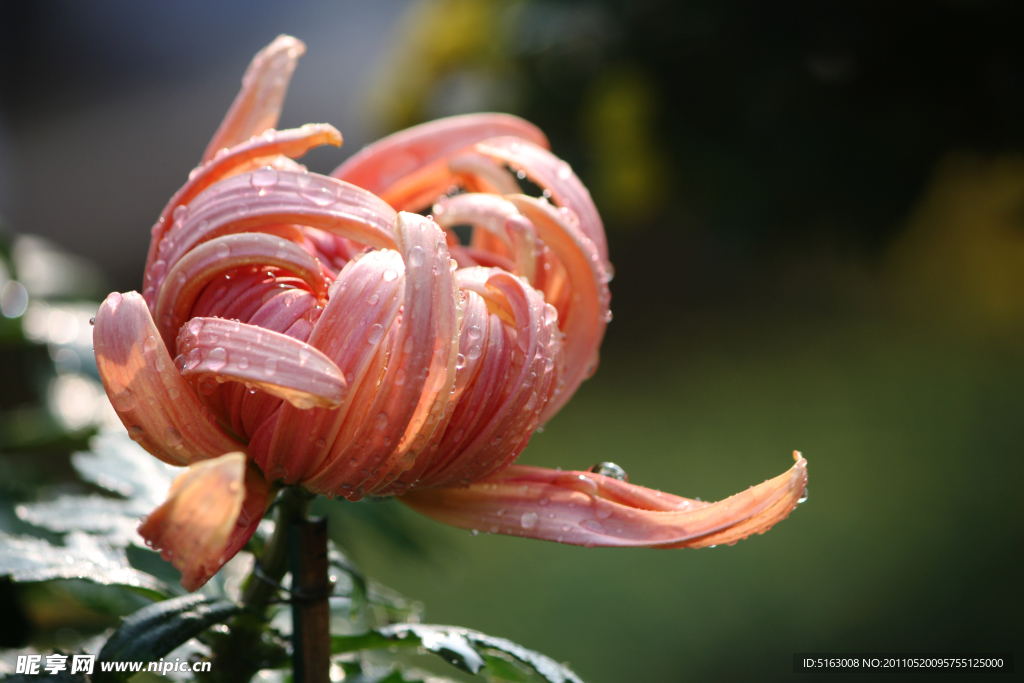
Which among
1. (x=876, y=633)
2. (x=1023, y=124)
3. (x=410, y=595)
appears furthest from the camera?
(x=410, y=595)

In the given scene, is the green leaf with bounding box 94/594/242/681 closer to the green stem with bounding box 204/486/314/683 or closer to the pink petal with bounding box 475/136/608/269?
the green stem with bounding box 204/486/314/683

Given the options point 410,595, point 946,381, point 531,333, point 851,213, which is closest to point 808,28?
point 851,213

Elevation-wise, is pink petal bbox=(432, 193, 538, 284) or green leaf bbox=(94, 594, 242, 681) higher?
pink petal bbox=(432, 193, 538, 284)

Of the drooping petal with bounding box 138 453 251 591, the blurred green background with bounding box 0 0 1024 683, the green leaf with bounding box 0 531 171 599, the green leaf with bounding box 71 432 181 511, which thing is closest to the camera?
the drooping petal with bounding box 138 453 251 591

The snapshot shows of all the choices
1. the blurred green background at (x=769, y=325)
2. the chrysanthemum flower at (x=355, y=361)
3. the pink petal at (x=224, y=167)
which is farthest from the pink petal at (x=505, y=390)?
the blurred green background at (x=769, y=325)

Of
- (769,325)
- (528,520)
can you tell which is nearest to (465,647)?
(528,520)

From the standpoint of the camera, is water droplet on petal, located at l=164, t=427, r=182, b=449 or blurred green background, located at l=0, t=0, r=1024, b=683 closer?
water droplet on petal, located at l=164, t=427, r=182, b=449

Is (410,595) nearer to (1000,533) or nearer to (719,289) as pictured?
(1000,533)

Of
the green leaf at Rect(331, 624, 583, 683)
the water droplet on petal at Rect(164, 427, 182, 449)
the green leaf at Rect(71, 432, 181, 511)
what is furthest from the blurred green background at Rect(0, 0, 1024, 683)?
the water droplet on petal at Rect(164, 427, 182, 449)
